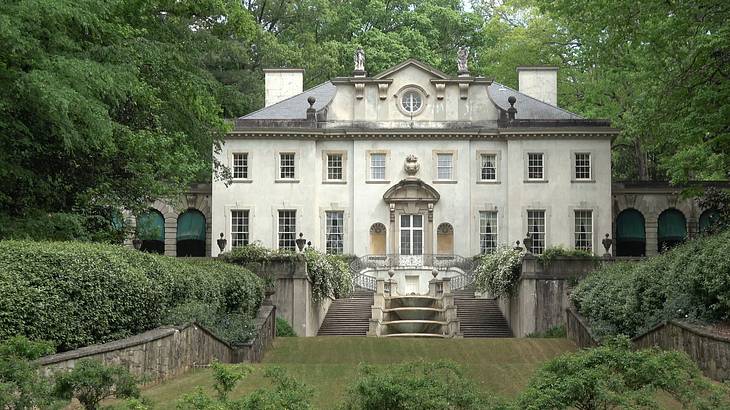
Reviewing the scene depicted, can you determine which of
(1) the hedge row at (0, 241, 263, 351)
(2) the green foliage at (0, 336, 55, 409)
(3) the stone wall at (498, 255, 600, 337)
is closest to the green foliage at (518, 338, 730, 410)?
(2) the green foliage at (0, 336, 55, 409)

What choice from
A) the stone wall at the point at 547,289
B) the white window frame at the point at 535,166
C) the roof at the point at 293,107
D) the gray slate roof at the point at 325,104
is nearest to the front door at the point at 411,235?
the white window frame at the point at 535,166

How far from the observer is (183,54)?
95.9ft

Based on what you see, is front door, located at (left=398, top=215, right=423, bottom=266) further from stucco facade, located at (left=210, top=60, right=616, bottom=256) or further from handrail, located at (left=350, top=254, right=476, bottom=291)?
handrail, located at (left=350, top=254, right=476, bottom=291)

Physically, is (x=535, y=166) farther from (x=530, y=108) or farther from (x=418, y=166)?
(x=418, y=166)

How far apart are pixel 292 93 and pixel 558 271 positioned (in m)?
19.4

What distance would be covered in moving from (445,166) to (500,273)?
38.7ft

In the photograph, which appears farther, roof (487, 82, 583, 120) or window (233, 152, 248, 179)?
roof (487, 82, 583, 120)

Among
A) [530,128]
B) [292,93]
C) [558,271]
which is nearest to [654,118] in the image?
[558,271]

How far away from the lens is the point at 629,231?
166ft

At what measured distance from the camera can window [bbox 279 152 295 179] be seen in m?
48.1

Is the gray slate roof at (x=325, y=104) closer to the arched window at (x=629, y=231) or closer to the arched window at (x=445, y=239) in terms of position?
the arched window at (x=629, y=231)

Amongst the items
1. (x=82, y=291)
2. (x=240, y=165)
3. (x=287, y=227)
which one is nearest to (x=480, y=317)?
(x=287, y=227)

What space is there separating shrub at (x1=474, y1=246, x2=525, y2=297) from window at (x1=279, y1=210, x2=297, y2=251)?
32.7 feet

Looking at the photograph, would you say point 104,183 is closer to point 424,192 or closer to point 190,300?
point 190,300
